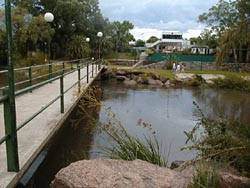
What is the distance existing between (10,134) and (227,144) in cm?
266

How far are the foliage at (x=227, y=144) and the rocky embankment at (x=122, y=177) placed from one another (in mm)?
289

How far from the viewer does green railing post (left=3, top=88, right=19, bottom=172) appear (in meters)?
2.72

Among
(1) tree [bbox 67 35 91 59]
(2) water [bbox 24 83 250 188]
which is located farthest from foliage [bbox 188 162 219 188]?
(1) tree [bbox 67 35 91 59]

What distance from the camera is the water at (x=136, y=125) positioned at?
16.4ft

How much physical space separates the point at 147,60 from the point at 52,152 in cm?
2785

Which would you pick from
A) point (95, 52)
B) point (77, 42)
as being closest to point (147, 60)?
point (95, 52)

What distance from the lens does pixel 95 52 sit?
32.8m

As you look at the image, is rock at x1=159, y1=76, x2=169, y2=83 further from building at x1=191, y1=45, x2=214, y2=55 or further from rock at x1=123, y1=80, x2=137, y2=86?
building at x1=191, y1=45, x2=214, y2=55

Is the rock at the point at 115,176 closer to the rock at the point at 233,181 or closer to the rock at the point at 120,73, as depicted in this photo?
the rock at the point at 233,181

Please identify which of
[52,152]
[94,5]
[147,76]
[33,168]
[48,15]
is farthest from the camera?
[94,5]

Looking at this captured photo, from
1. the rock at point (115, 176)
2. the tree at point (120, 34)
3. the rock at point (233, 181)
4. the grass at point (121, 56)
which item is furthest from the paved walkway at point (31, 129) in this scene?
the tree at point (120, 34)

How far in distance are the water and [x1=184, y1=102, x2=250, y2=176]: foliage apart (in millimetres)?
849

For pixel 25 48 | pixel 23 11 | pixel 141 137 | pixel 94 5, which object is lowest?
pixel 141 137

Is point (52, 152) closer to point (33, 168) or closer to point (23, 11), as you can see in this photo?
point (33, 168)
